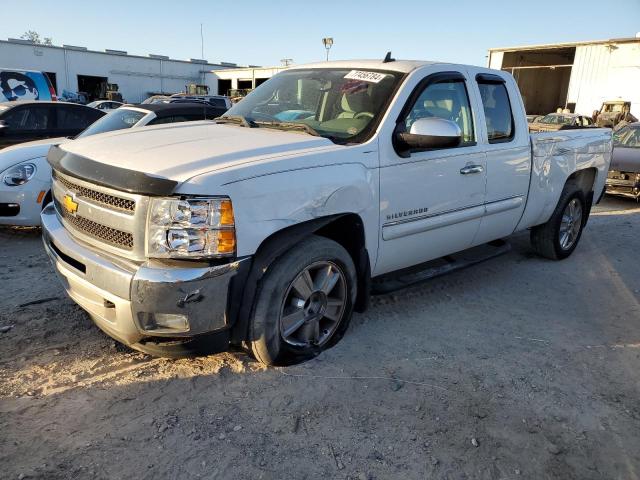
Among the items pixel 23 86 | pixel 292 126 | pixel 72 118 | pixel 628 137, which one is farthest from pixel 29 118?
pixel 628 137

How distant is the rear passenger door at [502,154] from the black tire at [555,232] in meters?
0.94

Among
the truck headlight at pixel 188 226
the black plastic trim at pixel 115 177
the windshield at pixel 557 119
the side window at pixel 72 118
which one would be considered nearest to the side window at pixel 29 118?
the side window at pixel 72 118

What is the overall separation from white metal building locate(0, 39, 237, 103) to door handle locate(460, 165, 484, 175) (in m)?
42.8

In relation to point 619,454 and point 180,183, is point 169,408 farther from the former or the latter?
point 619,454

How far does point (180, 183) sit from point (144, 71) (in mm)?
48886

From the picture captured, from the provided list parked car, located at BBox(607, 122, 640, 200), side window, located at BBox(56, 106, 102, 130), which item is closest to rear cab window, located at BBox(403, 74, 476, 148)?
side window, located at BBox(56, 106, 102, 130)

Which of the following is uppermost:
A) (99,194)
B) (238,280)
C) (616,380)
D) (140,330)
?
(99,194)

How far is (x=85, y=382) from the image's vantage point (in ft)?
9.78

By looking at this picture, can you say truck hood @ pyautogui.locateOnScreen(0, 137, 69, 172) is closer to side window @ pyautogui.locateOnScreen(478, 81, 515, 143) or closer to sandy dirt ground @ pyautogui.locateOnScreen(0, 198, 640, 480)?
sandy dirt ground @ pyautogui.locateOnScreen(0, 198, 640, 480)

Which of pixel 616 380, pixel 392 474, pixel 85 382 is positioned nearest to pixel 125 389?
pixel 85 382

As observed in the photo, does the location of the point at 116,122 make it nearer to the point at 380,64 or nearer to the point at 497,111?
the point at 380,64

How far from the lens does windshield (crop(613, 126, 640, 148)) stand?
33.5ft

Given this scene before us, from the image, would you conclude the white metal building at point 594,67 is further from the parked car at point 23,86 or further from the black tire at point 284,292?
the black tire at point 284,292

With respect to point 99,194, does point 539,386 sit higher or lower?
lower
